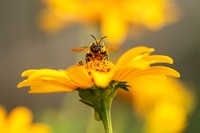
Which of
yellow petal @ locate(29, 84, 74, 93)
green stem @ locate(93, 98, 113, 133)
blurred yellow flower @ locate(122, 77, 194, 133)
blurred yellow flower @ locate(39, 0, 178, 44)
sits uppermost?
blurred yellow flower @ locate(39, 0, 178, 44)

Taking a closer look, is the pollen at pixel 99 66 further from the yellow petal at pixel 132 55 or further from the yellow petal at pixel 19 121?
the yellow petal at pixel 19 121

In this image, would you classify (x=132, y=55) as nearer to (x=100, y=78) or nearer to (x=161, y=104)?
(x=100, y=78)

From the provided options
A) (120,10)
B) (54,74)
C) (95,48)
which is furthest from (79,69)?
(120,10)

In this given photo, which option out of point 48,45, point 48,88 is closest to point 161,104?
point 48,88

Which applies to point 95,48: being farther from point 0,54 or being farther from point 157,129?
point 0,54

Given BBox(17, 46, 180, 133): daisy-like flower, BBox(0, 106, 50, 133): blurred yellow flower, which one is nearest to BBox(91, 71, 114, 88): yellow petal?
BBox(17, 46, 180, 133): daisy-like flower

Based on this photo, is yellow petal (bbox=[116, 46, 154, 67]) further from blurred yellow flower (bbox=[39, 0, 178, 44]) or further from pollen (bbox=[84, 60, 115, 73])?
blurred yellow flower (bbox=[39, 0, 178, 44])

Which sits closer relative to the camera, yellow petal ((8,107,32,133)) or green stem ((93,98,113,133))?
green stem ((93,98,113,133))
